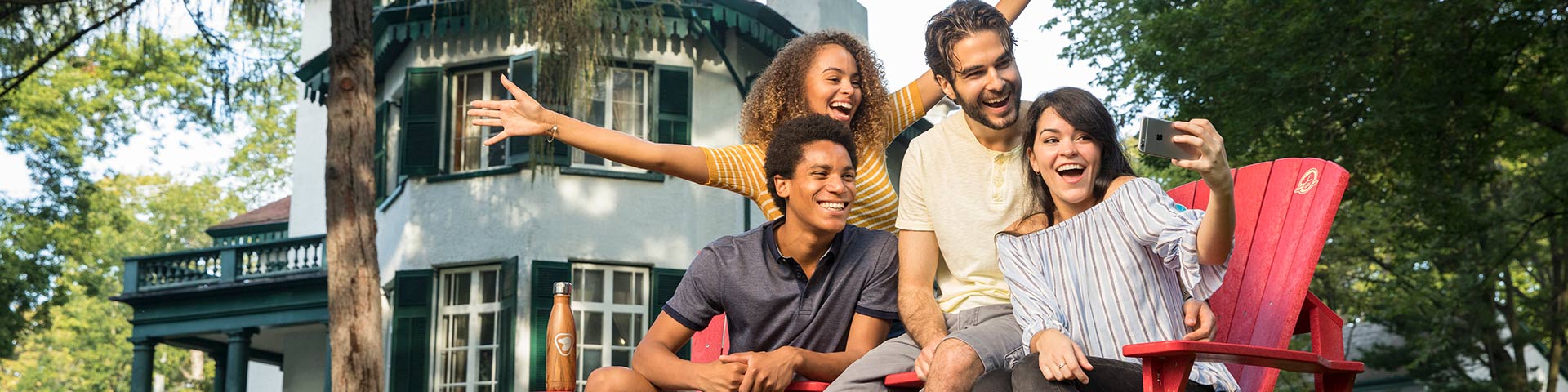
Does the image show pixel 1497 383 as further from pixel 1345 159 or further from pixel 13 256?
pixel 13 256

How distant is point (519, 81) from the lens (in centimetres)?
1529

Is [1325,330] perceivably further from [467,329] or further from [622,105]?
[467,329]

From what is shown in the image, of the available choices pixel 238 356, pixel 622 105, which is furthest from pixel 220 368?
pixel 622 105

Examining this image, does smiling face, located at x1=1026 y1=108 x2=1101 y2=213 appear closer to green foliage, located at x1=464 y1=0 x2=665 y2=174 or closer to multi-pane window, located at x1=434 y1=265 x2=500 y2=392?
green foliage, located at x1=464 y1=0 x2=665 y2=174

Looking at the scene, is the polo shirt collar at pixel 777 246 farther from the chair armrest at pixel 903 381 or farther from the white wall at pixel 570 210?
the white wall at pixel 570 210

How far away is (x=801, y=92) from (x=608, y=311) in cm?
1065

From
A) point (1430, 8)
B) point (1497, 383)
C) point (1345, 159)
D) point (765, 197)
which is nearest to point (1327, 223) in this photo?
point (765, 197)

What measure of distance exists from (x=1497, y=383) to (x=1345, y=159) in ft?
23.3

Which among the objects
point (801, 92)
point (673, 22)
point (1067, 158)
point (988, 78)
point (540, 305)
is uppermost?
point (673, 22)

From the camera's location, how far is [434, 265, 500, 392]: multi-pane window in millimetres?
15156

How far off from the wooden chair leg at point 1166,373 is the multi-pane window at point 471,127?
521 inches

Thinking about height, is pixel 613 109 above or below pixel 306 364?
above

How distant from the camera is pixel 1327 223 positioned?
3783 mm

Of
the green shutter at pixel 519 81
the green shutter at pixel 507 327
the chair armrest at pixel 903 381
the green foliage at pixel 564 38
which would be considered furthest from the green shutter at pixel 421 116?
the chair armrest at pixel 903 381
